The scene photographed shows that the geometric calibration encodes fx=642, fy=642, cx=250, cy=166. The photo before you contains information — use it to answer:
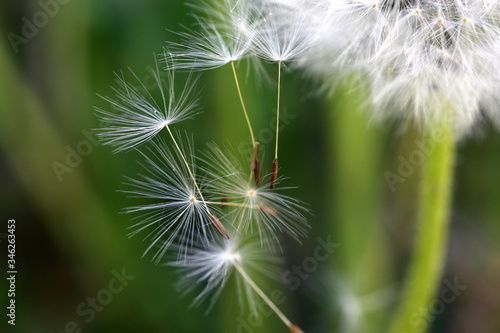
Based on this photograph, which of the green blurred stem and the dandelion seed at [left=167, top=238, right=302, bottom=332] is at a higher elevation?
the dandelion seed at [left=167, top=238, right=302, bottom=332]

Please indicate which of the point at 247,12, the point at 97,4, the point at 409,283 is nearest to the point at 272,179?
the point at 247,12

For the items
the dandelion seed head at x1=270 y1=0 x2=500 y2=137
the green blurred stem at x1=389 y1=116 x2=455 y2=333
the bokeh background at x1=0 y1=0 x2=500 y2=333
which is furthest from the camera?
the bokeh background at x1=0 y1=0 x2=500 y2=333

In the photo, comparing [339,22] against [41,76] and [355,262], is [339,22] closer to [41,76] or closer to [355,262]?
[355,262]

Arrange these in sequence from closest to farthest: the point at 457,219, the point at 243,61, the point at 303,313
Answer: the point at 243,61 → the point at 303,313 → the point at 457,219

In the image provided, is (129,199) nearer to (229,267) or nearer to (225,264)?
(229,267)

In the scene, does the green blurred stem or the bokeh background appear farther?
the bokeh background

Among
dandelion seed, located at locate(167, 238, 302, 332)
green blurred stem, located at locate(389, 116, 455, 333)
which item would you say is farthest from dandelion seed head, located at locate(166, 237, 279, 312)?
green blurred stem, located at locate(389, 116, 455, 333)

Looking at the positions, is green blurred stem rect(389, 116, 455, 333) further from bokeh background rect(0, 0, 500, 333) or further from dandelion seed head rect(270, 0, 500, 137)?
bokeh background rect(0, 0, 500, 333)
